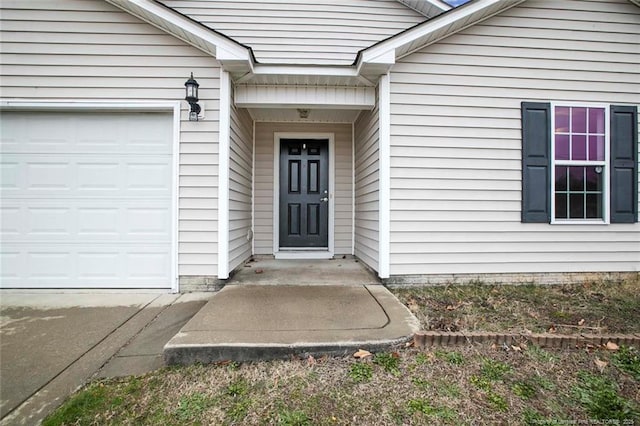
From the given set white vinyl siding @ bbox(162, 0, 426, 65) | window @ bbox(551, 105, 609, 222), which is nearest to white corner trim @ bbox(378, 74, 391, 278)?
white vinyl siding @ bbox(162, 0, 426, 65)

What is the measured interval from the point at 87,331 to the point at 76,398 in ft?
3.39

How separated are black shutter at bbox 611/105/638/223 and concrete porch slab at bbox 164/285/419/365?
3.31m

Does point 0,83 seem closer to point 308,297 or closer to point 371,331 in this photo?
point 308,297

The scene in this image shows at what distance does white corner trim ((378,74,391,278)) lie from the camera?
362cm

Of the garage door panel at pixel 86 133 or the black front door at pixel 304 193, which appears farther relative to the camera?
the black front door at pixel 304 193

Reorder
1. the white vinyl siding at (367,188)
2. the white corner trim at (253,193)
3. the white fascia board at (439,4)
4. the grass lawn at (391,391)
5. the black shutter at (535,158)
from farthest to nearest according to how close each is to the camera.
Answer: the white corner trim at (253,193)
the white fascia board at (439,4)
the white vinyl siding at (367,188)
the black shutter at (535,158)
the grass lawn at (391,391)

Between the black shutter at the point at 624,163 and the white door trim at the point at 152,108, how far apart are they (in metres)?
5.45

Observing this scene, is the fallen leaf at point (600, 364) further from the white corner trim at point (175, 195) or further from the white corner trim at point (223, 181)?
the white corner trim at point (175, 195)

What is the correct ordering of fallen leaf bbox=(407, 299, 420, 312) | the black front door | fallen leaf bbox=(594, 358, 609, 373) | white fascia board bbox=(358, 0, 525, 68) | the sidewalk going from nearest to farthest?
the sidewalk
fallen leaf bbox=(594, 358, 609, 373)
fallen leaf bbox=(407, 299, 420, 312)
white fascia board bbox=(358, 0, 525, 68)
the black front door

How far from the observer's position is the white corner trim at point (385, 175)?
3.62 metres

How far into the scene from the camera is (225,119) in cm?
356

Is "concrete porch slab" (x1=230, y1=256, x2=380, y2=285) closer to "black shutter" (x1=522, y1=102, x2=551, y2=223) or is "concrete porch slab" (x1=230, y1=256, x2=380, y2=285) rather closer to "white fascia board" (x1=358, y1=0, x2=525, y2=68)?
"black shutter" (x1=522, y1=102, x2=551, y2=223)

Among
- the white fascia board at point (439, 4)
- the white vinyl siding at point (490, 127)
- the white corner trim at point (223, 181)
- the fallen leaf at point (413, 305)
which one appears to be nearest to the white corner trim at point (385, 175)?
the white vinyl siding at point (490, 127)

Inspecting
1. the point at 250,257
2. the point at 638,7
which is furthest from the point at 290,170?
the point at 638,7
